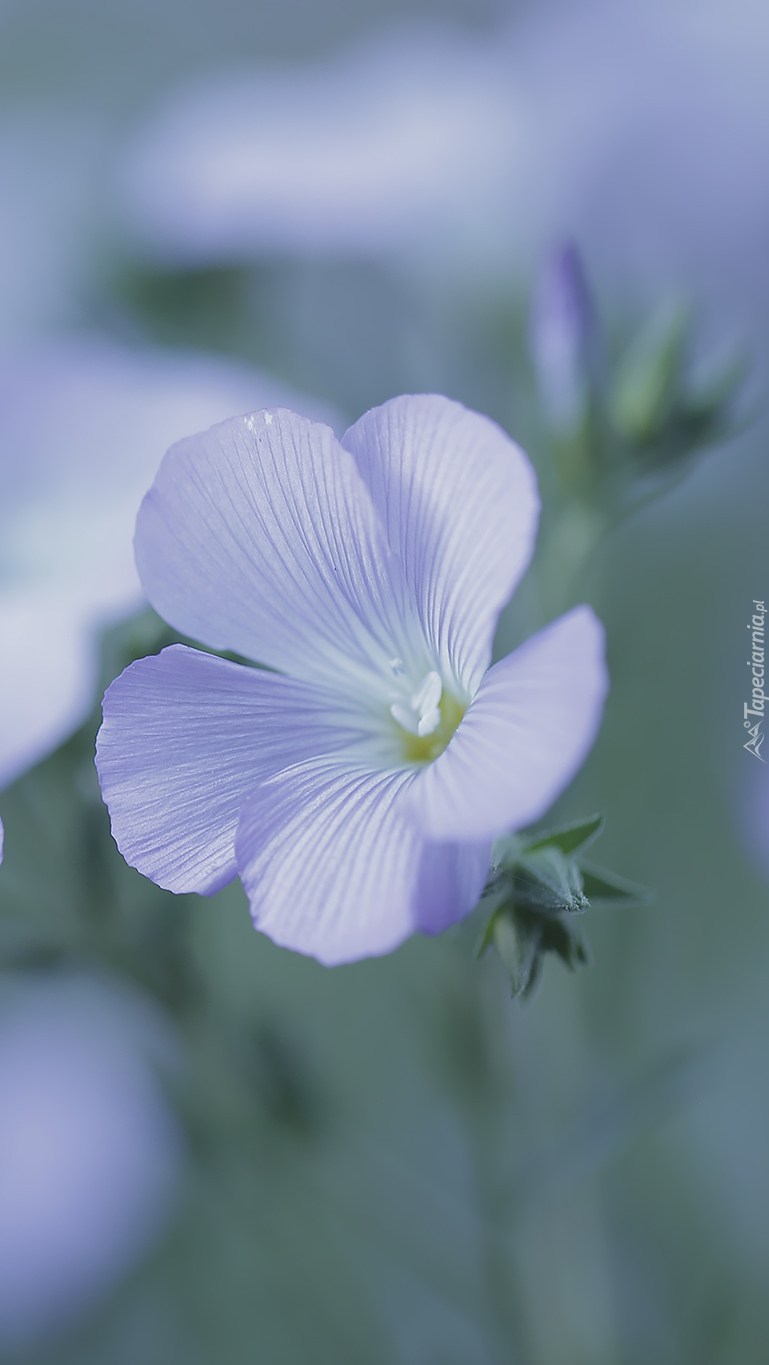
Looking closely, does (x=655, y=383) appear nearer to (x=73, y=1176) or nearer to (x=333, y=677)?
(x=333, y=677)

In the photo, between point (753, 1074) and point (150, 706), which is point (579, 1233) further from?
point (150, 706)

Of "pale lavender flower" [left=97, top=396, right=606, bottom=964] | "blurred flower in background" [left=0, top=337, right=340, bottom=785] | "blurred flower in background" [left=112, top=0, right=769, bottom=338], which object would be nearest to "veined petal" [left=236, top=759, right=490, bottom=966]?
"pale lavender flower" [left=97, top=396, right=606, bottom=964]

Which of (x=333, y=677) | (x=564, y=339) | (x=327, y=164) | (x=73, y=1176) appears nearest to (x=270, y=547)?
(x=333, y=677)

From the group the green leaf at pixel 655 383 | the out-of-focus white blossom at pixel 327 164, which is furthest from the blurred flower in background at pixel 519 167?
the green leaf at pixel 655 383

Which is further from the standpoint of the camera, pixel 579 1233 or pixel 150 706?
pixel 579 1233

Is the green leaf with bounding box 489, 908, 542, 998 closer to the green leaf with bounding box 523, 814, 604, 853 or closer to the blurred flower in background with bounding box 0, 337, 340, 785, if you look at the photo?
the green leaf with bounding box 523, 814, 604, 853

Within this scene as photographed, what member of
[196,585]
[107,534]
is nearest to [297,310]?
[107,534]
